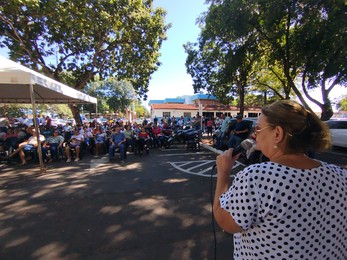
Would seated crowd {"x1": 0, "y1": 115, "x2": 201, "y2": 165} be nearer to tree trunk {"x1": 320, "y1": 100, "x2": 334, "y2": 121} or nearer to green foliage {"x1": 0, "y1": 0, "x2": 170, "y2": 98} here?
green foliage {"x1": 0, "y1": 0, "x2": 170, "y2": 98}

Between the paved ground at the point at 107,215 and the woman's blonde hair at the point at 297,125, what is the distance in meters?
2.40

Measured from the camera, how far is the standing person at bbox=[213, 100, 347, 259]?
0.96 metres

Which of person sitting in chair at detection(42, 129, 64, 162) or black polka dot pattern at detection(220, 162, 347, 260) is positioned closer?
black polka dot pattern at detection(220, 162, 347, 260)

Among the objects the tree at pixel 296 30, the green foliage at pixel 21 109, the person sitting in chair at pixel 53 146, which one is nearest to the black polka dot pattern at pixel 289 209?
the person sitting in chair at pixel 53 146

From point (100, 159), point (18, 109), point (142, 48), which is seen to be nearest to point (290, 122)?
point (100, 159)

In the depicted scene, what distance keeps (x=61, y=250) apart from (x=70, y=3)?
476 inches

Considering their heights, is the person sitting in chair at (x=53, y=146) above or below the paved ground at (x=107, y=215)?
above

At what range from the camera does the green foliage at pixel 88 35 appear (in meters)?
11.7

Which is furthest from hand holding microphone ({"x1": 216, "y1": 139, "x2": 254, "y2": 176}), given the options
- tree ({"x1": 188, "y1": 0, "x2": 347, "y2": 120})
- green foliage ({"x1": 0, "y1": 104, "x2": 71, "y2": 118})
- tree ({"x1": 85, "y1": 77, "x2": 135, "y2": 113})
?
tree ({"x1": 85, "y1": 77, "x2": 135, "y2": 113})

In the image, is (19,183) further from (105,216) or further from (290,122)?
(290,122)

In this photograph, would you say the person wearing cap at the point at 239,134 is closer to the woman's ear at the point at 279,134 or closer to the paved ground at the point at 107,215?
the paved ground at the point at 107,215

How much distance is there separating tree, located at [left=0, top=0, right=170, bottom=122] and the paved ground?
8.79 m

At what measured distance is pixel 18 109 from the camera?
3634 cm

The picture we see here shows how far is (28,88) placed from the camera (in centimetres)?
1057
